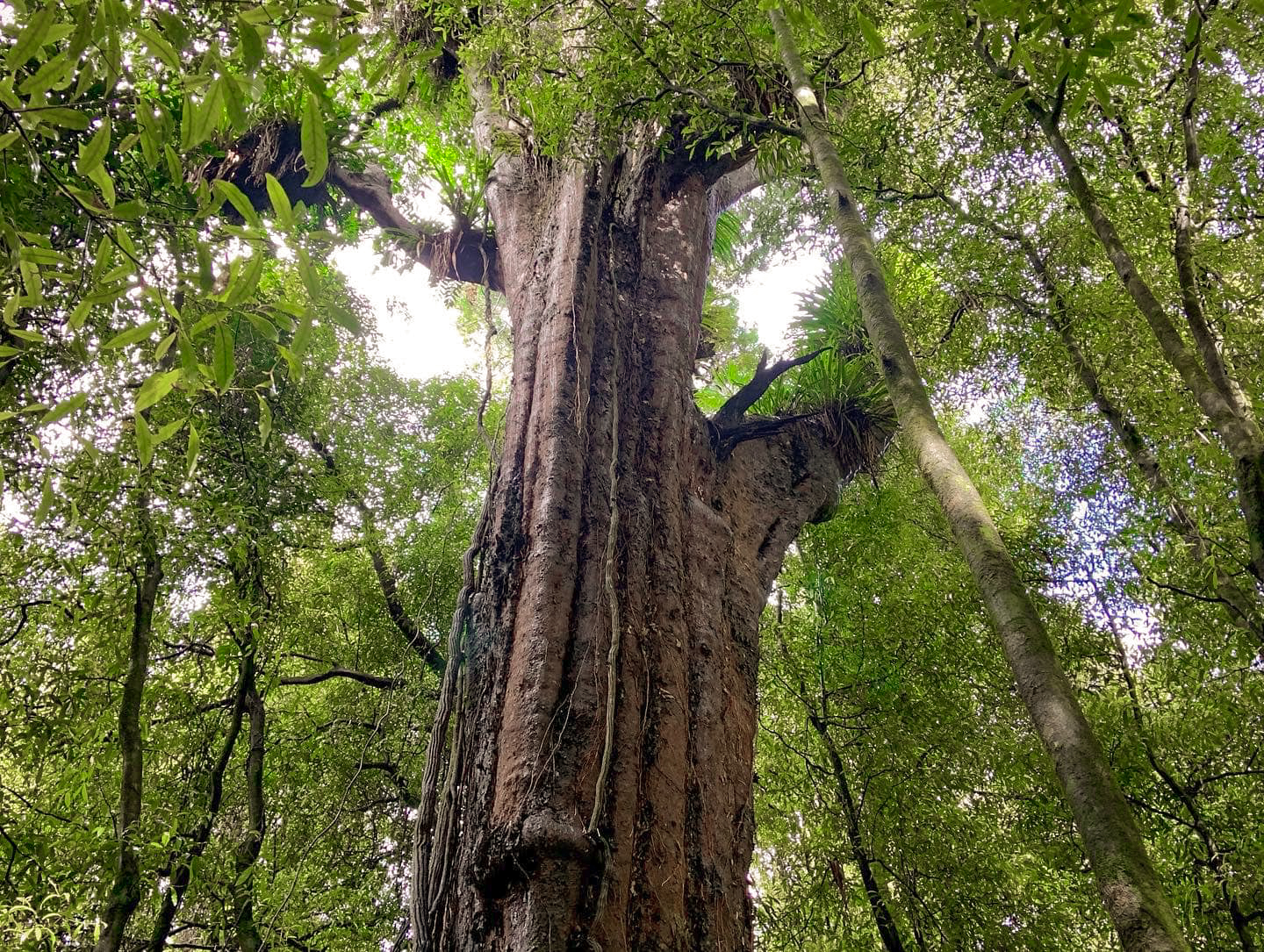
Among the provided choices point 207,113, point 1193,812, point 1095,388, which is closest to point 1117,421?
point 1095,388

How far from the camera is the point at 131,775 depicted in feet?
7.38

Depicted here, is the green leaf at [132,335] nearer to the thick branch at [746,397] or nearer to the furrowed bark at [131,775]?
the furrowed bark at [131,775]

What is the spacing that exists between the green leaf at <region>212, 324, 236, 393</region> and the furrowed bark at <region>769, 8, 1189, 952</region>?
4.32ft

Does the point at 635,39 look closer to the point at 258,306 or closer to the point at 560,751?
the point at 258,306

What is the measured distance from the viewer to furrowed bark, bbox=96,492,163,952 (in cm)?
205

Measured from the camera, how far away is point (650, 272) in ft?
10.1

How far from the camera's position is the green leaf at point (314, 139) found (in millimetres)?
892

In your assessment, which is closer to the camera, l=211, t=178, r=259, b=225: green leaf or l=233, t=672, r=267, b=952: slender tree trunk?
l=211, t=178, r=259, b=225: green leaf

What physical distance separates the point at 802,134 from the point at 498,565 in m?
1.65

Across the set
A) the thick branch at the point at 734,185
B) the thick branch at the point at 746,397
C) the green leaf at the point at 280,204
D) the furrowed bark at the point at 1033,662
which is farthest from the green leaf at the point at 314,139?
the thick branch at the point at 734,185

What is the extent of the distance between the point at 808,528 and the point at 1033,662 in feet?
12.9

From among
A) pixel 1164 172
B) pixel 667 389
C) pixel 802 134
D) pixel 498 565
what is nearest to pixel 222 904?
pixel 498 565

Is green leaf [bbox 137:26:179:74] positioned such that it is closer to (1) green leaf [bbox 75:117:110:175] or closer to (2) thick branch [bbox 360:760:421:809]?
(1) green leaf [bbox 75:117:110:175]

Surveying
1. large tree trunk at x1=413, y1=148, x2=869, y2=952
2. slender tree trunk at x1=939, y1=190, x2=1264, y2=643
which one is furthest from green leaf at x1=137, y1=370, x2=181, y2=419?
slender tree trunk at x1=939, y1=190, x2=1264, y2=643
